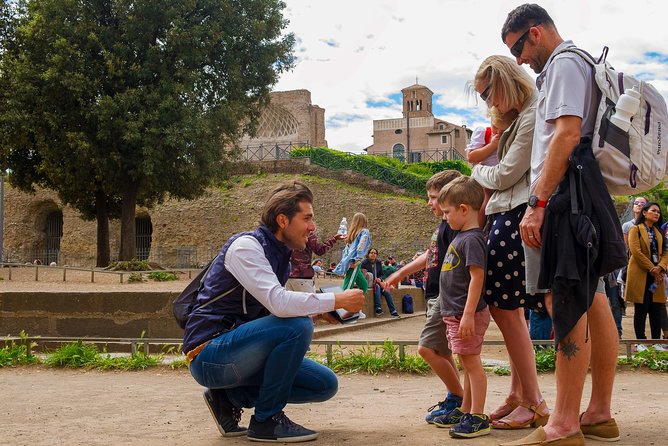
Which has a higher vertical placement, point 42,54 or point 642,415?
point 42,54

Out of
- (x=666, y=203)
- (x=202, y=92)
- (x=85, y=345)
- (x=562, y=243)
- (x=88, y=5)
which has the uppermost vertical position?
(x=88, y=5)

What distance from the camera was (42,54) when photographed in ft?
63.9

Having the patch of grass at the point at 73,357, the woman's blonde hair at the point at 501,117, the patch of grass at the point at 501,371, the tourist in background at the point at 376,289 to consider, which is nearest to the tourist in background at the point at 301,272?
the patch of grass at the point at 73,357

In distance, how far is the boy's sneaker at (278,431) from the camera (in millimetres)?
3305

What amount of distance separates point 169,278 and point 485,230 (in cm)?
1406

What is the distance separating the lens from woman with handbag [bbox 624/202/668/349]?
24.9 feet

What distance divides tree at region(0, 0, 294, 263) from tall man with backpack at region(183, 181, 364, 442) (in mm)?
16261

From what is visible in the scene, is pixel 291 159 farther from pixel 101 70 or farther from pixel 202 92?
pixel 101 70

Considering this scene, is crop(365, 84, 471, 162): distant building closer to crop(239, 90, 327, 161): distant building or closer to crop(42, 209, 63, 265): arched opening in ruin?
crop(239, 90, 327, 161): distant building

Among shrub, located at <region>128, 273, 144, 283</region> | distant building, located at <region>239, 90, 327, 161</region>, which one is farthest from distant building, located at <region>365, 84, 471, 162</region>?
shrub, located at <region>128, 273, 144, 283</region>

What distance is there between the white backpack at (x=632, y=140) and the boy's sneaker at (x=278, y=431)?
74.2 inches

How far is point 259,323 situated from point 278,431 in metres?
0.55

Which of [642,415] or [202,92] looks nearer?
[642,415]

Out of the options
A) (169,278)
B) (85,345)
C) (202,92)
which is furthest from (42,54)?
(85,345)
